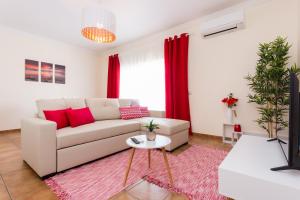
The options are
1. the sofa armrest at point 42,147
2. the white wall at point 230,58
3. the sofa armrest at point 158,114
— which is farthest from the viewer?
the sofa armrest at point 158,114

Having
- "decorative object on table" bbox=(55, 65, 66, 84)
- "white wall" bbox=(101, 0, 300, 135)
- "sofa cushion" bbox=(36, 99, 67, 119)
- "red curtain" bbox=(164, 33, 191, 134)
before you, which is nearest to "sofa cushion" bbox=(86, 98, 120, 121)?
"sofa cushion" bbox=(36, 99, 67, 119)

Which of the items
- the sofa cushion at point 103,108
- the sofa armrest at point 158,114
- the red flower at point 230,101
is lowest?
the sofa armrest at point 158,114

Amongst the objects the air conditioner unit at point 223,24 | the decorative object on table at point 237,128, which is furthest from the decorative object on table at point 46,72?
the decorative object on table at point 237,128

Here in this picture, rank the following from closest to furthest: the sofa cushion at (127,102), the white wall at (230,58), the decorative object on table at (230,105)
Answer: the white wall at (230,58), the decorative object on table at (230,105), the sofa cushion at (127,102)

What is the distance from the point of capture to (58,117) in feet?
7.37

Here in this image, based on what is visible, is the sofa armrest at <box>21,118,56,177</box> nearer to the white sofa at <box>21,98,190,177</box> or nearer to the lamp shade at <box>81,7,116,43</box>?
the white sofa at <box>21,98,190,177</box>

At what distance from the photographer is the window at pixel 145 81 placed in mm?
4070

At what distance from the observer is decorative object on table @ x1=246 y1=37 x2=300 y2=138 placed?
2275 millimetres

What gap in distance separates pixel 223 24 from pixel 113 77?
341 cm

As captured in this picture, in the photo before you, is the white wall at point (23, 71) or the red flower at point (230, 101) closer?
the red flower at point (230, 101)

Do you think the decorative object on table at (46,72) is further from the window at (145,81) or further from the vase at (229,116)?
the vase at (229,116)

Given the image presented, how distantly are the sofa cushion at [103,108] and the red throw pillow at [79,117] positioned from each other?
272mm

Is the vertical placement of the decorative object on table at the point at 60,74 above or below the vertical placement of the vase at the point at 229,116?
above

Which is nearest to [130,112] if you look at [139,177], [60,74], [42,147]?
[139,177]
